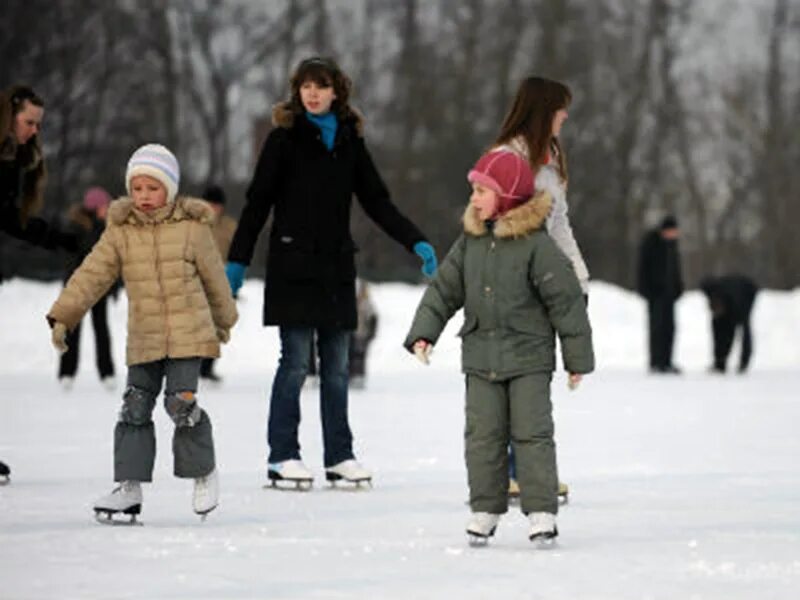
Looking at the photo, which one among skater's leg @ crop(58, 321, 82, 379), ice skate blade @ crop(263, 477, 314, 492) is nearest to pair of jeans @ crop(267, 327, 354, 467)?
ice skate blade @ crop(263, 477, 314, 492)

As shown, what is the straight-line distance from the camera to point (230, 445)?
478 inches

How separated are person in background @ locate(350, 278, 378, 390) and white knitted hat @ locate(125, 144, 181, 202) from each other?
11.4 m

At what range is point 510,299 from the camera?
7.30m

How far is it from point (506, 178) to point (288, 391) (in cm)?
236

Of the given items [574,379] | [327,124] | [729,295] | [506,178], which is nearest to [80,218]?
[327,124]

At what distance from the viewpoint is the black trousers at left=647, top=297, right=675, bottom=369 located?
24.0 meters

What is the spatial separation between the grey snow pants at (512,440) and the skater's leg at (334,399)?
83.5 inches

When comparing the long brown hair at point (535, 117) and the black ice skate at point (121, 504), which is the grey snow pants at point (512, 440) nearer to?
the black ice skate at point (121, 504)

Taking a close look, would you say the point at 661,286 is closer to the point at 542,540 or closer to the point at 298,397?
the point at 298,397

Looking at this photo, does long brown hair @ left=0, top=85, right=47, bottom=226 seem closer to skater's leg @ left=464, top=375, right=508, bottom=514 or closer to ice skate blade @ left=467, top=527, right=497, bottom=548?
skater's leg @ left=464, top=375, right=508, bottom=514

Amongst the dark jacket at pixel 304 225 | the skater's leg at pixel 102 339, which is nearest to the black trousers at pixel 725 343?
the skater's leg at pixel 102 339

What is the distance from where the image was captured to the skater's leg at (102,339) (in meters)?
18.0

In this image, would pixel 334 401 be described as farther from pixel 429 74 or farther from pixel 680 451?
pixel 429 74

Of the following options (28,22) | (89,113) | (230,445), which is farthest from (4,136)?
(89,113)
